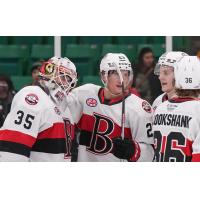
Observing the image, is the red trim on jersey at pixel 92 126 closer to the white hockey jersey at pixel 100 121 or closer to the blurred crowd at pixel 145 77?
the white hockey jersey at pixel 100 121

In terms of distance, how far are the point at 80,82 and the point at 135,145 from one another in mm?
3287

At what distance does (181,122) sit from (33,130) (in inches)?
35.2

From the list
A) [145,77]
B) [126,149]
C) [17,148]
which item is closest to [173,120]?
[126,149]

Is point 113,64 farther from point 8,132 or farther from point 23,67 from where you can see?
point 23,67

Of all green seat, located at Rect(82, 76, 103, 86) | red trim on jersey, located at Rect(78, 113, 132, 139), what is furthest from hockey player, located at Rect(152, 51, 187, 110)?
green seat, located at Rect(82, 76, 103, 86)

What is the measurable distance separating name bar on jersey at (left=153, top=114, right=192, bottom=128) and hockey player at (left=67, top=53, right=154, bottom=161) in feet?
1.48

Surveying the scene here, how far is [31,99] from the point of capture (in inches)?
213

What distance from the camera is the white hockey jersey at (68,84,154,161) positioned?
595 cm

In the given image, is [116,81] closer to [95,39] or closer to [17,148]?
[17,148]

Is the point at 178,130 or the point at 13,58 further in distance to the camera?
the point at 13,58

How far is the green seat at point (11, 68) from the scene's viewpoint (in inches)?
364

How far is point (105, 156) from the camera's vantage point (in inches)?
238

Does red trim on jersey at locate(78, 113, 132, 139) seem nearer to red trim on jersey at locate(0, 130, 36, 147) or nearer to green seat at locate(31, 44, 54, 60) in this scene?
red trim on jersey at locate(0, 130, 36, 147)

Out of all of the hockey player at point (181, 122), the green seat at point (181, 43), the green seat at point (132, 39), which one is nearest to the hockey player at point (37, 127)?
the hockey player at point (181, 122)
